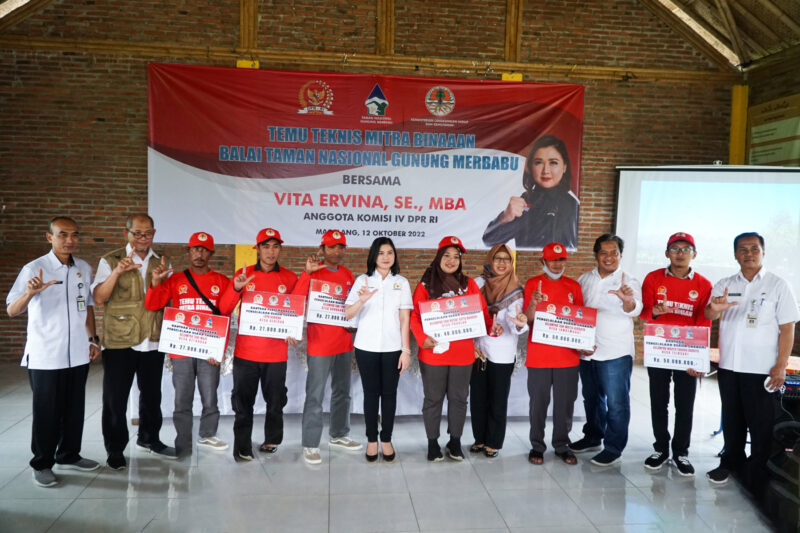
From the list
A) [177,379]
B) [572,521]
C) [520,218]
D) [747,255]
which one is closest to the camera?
[572,521]

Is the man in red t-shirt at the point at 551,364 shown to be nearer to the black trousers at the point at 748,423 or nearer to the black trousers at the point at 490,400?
the black trousers at the point at 490,400

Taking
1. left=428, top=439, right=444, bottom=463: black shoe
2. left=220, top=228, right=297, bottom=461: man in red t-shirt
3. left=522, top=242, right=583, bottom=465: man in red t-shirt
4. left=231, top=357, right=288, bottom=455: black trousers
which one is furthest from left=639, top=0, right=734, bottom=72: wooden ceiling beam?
left=231, top=357, right=288, bottom=455: black trousers

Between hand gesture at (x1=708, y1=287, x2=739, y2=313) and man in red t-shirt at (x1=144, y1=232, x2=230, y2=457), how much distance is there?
124 inches

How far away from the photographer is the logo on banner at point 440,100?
664 cm

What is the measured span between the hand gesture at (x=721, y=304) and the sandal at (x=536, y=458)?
1.49 meters

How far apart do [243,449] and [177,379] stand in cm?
65

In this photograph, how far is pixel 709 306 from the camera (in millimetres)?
3496

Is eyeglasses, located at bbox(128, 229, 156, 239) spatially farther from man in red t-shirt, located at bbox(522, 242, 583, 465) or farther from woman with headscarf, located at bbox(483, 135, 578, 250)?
woman with headscarf, located at bbox(483, 135, 578, 250)

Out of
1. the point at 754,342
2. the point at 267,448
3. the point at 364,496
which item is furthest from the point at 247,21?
the point at 754,342

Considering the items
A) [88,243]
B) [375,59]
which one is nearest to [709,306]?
[375,59]

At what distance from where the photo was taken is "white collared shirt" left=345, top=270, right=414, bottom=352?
3580mm

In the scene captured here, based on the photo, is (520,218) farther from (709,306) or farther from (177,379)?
(177,379)

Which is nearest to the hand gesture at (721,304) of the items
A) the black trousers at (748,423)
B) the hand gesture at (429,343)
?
the black trousers at (748,423)

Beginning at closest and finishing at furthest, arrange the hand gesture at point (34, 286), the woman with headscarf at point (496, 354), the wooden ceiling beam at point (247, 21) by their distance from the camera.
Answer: the hand gesture at point (34, 286)
the woman with headscarf at point (496, 354)
the wooden ceiling beam at point (247, 21)
